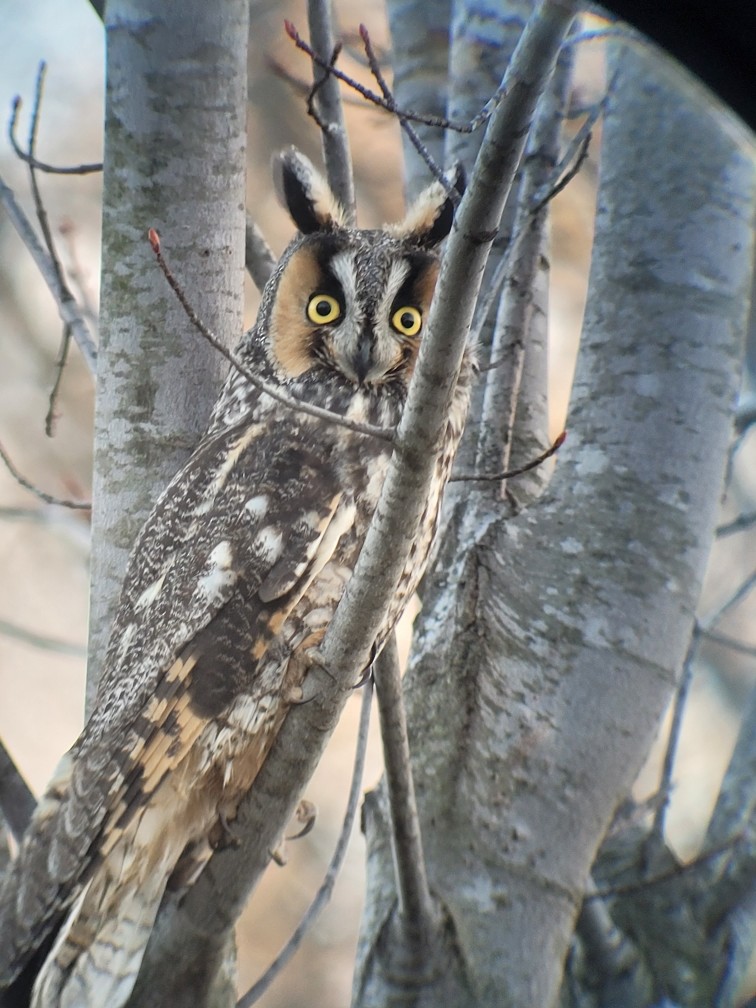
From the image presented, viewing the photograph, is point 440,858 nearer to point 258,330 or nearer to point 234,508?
point 234,508

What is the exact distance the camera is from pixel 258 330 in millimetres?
1927

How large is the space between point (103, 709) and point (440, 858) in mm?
609

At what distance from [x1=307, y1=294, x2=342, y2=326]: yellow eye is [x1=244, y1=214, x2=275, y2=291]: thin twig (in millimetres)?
506

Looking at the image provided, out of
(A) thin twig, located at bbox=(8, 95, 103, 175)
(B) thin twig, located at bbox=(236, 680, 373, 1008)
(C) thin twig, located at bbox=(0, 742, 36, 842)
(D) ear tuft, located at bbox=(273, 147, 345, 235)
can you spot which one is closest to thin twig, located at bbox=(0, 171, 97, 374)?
(A) thin twig, located at bbox=(8, 95, 103, 175)

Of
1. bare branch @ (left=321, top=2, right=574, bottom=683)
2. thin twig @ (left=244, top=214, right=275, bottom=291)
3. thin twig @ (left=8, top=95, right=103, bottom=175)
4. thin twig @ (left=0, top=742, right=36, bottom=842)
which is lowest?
thin twig @ (left=0, top=742, right=36, bottom=842)

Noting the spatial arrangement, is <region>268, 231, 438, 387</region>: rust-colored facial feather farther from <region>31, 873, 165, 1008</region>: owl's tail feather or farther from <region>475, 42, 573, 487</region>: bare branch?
<region>31, 873, 165, 1008</region>: owl's tail feather

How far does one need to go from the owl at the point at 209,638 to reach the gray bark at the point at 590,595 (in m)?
0.27

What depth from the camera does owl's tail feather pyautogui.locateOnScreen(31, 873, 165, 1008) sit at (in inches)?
56.9

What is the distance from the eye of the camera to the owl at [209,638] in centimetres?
148

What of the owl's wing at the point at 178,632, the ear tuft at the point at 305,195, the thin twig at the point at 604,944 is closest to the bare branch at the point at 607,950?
the thin twig at the point at 604,944

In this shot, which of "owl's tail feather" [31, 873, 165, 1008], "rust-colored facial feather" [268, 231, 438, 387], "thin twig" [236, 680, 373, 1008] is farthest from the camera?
"rust-colored facial feather" [268, 231, 438, 387]

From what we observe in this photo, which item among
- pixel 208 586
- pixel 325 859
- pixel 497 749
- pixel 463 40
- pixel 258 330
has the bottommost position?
pixel 325 859

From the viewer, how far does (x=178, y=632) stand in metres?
1.58

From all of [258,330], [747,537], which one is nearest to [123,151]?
[258,330]
